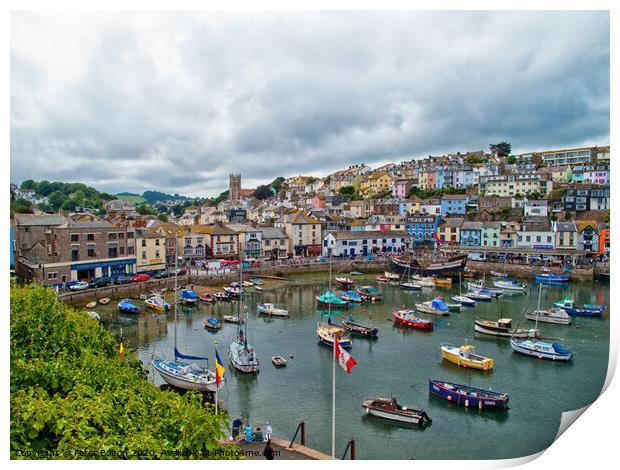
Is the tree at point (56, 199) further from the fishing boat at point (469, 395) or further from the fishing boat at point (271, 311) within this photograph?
the fishing boat at point (469, 395)

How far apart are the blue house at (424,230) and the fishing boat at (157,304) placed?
588 inches

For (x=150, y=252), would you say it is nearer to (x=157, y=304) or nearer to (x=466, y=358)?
(x=157, y=304)

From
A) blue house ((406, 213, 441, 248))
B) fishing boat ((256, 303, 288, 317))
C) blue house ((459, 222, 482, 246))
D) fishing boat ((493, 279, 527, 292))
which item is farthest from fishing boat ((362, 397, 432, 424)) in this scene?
blue house ((406, 213, 441, 248))

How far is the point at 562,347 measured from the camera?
30.1ft

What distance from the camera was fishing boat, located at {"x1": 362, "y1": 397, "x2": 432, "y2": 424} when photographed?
20.7 ft

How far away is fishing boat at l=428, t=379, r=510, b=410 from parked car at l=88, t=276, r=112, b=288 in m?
9.82

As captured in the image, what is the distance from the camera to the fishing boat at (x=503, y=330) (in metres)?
10.1

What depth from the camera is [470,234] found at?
2372 centimetres

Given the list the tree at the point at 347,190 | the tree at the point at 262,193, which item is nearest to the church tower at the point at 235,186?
the tree at the point at 262,193

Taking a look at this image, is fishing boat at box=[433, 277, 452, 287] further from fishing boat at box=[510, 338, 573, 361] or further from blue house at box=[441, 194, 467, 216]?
blue house at box=[441, 194, 467, 216]

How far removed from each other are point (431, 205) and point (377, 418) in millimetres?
22972

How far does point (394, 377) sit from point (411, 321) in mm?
3348

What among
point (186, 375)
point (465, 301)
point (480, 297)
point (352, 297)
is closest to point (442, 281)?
point (480, 297)
